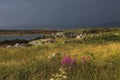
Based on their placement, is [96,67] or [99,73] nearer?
[99,73]

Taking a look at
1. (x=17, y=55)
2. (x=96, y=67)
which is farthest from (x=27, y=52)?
(x=96, y=67)

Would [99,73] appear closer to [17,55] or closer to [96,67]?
[96,67]

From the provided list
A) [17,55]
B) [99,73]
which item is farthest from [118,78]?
[17,55]

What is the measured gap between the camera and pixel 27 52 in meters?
22.6

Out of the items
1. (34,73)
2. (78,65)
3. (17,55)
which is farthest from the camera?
(17,55)

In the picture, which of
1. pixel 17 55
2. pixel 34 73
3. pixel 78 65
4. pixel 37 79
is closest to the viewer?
pixel 37 79

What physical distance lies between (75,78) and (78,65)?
5.50 ft

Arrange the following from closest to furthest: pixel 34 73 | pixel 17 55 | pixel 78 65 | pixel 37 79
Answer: pixel 37 79, pixel 34 73, pixel 78 65, pixel 17 55

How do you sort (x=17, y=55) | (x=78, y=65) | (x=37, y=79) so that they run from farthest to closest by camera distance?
(x=17, y=55)
(x=78, y=65)
(x=37, y=79)

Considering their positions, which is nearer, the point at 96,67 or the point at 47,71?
the point at 47,71

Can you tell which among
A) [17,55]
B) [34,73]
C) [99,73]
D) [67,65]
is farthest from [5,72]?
[17,55]

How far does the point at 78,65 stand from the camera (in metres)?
11.1

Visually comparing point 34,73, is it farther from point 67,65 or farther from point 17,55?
point 17,55

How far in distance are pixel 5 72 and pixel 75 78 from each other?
246 centimetres
